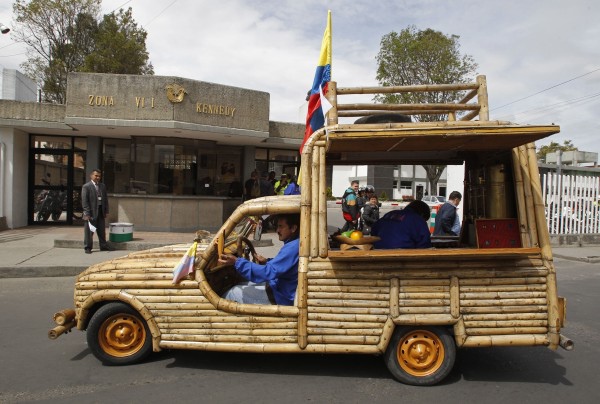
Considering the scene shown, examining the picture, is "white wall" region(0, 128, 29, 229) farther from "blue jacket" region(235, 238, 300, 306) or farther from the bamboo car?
"blue jacket" region(235, 238, 300, 306)

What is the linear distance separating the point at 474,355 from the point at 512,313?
1040 millimetres

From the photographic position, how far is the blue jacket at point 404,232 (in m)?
4.13

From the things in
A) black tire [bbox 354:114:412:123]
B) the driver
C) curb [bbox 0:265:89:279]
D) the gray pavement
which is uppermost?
black tire [bbox 354:114:412:123]

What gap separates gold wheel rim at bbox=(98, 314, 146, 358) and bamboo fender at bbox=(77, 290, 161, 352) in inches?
7.2

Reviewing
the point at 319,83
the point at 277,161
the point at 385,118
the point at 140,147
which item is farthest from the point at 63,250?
the point at 385,118

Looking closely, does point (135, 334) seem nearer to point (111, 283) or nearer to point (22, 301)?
point (111, 283)

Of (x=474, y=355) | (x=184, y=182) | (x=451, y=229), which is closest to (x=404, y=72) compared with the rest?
(x=184, y=182)

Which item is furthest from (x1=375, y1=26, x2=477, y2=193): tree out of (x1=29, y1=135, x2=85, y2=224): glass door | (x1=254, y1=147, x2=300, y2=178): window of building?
(x1=29, y1=135, x2=85, y2=224): glass door

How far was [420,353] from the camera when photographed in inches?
144

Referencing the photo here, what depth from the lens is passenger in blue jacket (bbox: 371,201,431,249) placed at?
4.13m

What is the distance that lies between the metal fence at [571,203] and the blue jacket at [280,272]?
1206 cm

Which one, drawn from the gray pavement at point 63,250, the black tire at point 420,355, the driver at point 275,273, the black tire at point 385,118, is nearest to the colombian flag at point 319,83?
the black tire at point 385,118

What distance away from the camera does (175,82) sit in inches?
470

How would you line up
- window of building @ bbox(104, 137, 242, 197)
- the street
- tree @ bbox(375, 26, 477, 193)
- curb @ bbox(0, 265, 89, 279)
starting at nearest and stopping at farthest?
the street, curb @ bbox(0, 265, 89, 279), window of building @ bbox(104, 137, 242, 197), tree @ bbox(375, 26, 477, 193)
